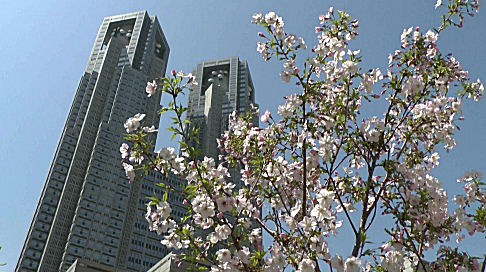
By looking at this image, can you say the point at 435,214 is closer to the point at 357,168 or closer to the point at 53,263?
the point at 357,168

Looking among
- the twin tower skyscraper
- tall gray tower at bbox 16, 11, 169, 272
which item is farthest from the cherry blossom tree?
tall gray tower at bbox 16, 11, 169, 272

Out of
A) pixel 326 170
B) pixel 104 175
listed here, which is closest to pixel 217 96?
pixel 104 175

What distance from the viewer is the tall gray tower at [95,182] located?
78438 mm

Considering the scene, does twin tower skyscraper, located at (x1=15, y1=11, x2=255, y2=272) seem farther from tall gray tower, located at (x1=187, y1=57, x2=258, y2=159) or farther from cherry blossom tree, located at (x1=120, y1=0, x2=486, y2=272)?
cherry blossom tree, located at (x1=120, y1=0, x2=486, y2=272)

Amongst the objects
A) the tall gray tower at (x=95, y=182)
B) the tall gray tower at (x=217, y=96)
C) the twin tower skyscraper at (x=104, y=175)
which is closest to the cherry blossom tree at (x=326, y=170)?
the twin tower skyscraper at (x=104, y=175)

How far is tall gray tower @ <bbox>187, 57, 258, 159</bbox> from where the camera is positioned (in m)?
114

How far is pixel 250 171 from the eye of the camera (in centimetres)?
595

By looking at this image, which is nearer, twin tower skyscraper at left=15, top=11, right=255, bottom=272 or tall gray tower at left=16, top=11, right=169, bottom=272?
tall gray tower at left=16, top=11, right=169, bottom=272

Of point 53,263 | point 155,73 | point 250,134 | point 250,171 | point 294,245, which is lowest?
point 294,245

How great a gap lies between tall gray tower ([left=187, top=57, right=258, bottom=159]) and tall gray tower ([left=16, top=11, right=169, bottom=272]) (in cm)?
1421

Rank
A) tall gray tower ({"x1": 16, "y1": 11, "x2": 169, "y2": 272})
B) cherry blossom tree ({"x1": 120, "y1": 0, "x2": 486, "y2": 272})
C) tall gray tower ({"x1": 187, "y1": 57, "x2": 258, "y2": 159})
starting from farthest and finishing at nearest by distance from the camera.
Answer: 1. tall gray tower ({"x1": 187, "y1": 57, "x2": 258, "y2": 159})
2. tall gray tower ({"x1": 16, "y1": 11, "x2": 169, "y2": 272})
3. cherry blossom tree ({"x1": 120, "y1": 0, "x2": 486, "y2": 272})

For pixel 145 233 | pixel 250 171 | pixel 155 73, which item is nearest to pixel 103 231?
pixel 145 233

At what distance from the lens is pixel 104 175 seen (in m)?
89.6

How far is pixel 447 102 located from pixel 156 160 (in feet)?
12.5
